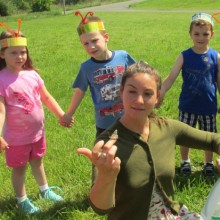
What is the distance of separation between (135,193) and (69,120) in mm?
1556

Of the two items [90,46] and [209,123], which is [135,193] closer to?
[90,46]

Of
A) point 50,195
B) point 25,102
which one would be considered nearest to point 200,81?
point 25,102

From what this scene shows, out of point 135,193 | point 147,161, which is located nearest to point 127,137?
point 147,161

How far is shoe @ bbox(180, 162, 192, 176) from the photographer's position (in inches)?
158

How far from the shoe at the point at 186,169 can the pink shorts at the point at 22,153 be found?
1418 millimetres

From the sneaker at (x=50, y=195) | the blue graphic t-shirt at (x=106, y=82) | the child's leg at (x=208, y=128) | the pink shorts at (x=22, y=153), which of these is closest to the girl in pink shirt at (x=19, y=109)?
the pink shorts at (x=22, y=153)

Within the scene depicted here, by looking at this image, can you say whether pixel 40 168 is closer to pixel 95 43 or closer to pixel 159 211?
pixel 95 43

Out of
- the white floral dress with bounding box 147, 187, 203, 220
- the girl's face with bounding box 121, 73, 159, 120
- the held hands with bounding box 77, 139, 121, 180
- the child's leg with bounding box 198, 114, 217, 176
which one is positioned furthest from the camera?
the child's leg with bounding box 198, 114, 217, 176

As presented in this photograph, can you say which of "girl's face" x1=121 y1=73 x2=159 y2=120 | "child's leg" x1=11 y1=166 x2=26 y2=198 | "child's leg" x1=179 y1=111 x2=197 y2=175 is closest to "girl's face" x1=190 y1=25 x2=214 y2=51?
"child's leg" x1=179 y1=111 x2=197 y2=175

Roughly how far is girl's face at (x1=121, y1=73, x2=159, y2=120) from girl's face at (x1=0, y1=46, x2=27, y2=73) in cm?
149

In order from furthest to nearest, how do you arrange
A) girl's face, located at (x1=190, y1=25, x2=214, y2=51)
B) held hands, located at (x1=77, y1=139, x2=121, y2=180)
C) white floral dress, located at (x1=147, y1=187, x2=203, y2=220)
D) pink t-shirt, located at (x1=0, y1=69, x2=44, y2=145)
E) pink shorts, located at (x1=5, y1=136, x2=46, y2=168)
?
1. girl's face, located at (x1=190, y1=25, x2=214, y2=51)
2. pink shorts, located at (x1=5, y1=136, x2=46, y2=168)
3. pink t-shirt, located at (x1=0, y1=69, x2=44, y2=145)
4. white floral dress, located at (x1=147, y1=187, x2=203, y2=220)
5. held hands, located at (x1=77, y1=139, x2=121, y2=180)

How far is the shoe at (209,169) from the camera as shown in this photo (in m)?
3.95

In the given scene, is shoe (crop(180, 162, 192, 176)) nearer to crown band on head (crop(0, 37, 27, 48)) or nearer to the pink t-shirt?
the pink t-shirt

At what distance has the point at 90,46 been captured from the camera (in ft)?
10.8
